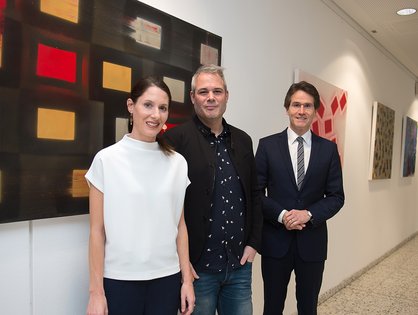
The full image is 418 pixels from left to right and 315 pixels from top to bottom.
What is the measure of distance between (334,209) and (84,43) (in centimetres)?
143

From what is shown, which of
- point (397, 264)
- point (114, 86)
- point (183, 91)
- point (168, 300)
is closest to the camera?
point (168, 300)

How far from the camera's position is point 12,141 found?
3.97 feet

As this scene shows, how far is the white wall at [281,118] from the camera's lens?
4.38 feet

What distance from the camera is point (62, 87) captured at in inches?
53.1

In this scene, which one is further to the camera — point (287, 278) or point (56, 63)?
point (287, 278)

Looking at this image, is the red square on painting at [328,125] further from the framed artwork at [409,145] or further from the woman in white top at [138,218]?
the framed artwork at [409,145]

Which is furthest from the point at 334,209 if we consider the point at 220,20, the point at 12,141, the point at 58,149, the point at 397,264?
the point at 397,264

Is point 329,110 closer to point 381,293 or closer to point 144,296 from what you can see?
point 381,293

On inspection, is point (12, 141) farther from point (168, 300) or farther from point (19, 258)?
point (168, 300)

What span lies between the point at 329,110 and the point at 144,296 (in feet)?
8.32

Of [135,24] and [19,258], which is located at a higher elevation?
[135,24]

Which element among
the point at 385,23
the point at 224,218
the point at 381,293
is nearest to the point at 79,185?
the point at 224,218

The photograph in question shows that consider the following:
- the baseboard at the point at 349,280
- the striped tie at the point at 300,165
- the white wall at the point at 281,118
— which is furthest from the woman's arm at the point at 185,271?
the baseboard at the point at 349,280

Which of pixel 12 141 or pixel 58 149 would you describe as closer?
pixel 12 141
